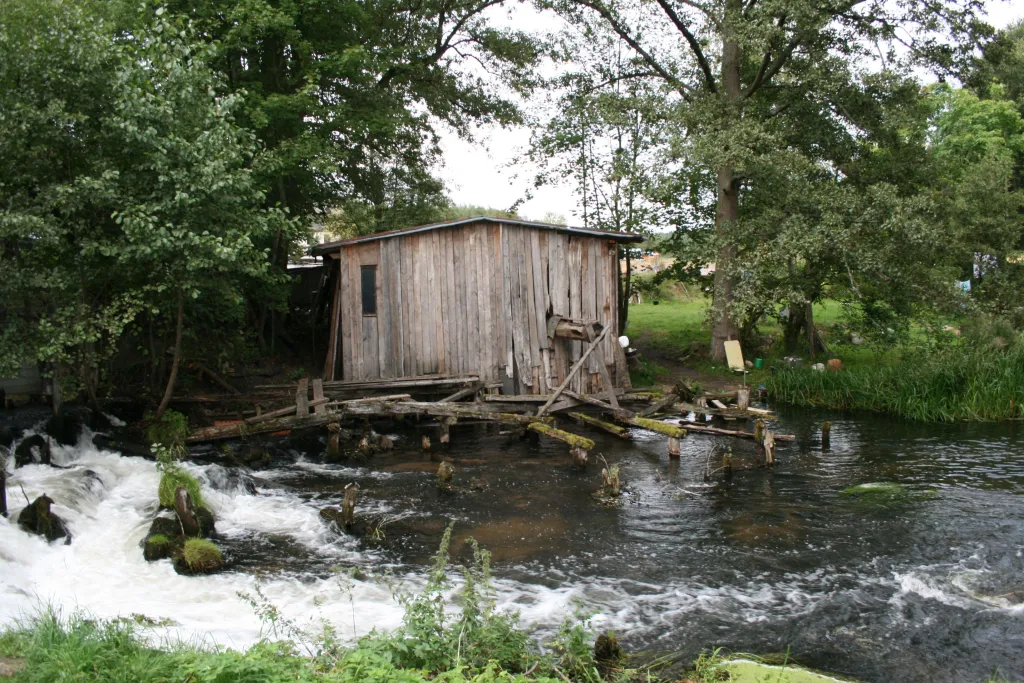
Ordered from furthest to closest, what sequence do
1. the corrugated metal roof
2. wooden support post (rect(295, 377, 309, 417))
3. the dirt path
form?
the dirt path, the corrugated metal roof, wooden support post (rect(295, 377, 309, 417))

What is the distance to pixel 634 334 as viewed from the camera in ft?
83.7

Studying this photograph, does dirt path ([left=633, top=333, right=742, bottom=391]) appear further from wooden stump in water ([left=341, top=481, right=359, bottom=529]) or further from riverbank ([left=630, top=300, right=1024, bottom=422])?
wooden stump in water ([left=341, top=481, right=359, bottom=529])

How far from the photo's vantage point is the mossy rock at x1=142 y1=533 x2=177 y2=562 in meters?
8.73

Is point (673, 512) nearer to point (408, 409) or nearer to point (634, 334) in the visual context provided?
point (408, 409)

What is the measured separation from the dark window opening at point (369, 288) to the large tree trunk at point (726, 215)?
8407 mm

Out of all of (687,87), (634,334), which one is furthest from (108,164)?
(634,334)

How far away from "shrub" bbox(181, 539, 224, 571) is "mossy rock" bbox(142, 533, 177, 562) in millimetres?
246

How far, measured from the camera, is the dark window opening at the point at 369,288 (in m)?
16.6

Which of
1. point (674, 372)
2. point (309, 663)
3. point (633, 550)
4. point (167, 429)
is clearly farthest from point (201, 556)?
point (674, 372)

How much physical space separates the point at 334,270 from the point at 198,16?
246 inches

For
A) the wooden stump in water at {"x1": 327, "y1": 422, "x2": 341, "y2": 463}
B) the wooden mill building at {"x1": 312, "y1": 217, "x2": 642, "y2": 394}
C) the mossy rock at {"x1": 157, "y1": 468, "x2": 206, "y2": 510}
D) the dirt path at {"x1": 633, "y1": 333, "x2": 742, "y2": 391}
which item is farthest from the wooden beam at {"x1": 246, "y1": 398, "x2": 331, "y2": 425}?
the dirt path at {"x1": 633, "y1": 333, "x2": 742, "y2": 391}

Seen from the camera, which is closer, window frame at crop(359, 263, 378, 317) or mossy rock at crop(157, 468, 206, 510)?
mossy rock at crop(157, 468, 206, 510)

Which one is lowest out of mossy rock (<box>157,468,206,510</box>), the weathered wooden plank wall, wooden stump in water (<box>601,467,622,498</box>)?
wooden stump in water (<box>601,467,622,498</box>)

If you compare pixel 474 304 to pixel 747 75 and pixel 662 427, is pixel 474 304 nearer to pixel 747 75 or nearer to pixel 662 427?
pixel 662 427
